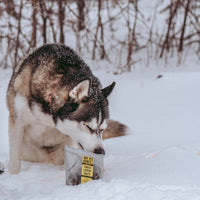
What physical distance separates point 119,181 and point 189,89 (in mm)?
3264

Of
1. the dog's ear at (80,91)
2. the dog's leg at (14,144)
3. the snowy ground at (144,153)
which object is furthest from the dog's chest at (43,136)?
the dog's ear at (80,91)

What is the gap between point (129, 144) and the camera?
3381 mm

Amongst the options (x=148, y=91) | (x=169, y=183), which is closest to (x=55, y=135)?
(x=169, y=183)

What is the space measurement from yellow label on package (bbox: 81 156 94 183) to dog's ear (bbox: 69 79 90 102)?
0.50m

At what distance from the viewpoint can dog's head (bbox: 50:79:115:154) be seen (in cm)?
235

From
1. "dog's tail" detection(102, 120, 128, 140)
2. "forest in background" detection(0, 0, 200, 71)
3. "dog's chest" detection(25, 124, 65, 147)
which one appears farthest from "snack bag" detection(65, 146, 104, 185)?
"forest in background" detection(0, 0, 200, 71)

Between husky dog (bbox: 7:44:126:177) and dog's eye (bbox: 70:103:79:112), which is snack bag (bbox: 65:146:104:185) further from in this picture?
dog's eye (bbox: 70:103:79:112)

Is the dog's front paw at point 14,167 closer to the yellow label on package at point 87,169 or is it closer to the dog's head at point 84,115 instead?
the dog's head at point 84,115

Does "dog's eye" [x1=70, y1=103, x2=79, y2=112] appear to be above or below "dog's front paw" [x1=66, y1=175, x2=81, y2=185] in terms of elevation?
above

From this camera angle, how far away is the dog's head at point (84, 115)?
7.70ft

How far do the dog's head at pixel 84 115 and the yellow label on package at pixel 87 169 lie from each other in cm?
17

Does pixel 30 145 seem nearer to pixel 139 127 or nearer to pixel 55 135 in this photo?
pixel 55 135

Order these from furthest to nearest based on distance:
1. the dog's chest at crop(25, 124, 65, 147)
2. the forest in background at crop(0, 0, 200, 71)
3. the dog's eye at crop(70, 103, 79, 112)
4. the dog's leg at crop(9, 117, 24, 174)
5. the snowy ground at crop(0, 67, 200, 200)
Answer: the forest in background at crop(0, 0, 200, 71)
the dog's chest at crop(25, 124, 65, 147)
the dog's leg at crop(9, 117, 24, 174)
the dog's eye at crop(70, 103, 79, 112)
the snowy ground at crop(0, 67, 200, 200)

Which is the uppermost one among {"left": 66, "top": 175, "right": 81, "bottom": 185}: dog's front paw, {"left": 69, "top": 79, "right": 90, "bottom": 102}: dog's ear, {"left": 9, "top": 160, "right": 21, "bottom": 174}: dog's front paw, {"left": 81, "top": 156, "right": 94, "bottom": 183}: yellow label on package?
{"left": 69, "top": 79, "right": 90, "bottom": 102}: dog's ear
